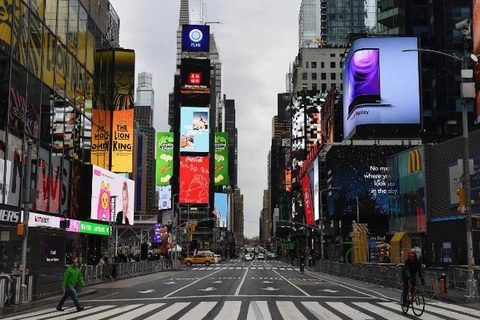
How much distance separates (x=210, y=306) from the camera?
787 inches

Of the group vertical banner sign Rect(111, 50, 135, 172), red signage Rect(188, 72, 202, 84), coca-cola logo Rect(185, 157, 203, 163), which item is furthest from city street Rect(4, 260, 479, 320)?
red signage Rect(188, 72, 202, 84)

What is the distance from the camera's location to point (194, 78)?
15238 cm

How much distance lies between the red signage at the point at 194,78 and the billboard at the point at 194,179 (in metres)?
20.2

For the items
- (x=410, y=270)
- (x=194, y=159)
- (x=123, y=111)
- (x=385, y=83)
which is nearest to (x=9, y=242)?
(x=410, y=270)

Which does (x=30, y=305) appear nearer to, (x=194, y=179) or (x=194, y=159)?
(x=194, y=159)

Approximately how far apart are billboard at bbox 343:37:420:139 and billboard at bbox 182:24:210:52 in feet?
237

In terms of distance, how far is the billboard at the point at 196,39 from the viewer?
15400 centimetres

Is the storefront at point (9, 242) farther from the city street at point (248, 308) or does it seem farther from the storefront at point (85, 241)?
the storefront at point (85, 241)

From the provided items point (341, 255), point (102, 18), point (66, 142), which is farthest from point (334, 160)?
point (66, 142)

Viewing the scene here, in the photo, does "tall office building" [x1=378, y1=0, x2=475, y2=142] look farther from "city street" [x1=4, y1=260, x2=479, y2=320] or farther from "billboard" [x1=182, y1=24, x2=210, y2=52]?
"city street" [x1=4, y1=260, x2=479, y2=320]

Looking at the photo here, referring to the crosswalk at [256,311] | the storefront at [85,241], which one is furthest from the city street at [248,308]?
the storefront at [85,241]

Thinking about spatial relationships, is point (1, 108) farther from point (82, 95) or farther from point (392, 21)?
point (392, 21)

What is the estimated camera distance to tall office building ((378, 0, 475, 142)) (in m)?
108

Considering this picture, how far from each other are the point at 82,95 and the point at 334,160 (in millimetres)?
55744
